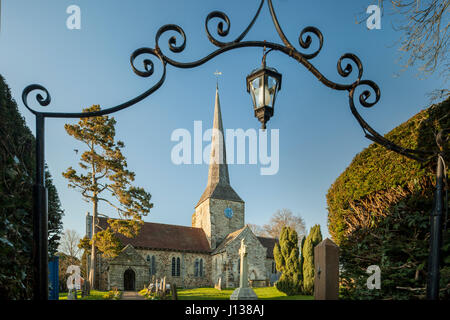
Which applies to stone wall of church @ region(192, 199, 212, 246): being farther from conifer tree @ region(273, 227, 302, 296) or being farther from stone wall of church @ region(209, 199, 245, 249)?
conifer tree @ region(273, 227, 302, 296)

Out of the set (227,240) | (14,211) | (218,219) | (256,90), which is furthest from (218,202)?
(256,90)

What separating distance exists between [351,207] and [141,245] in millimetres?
27759

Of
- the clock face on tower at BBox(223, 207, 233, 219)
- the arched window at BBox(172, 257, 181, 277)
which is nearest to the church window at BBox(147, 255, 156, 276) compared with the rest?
the arched window at BBox(172, 257, 181, 277)

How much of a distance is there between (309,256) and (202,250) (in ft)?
55.3

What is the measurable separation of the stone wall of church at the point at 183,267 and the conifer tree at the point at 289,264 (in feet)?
41.5

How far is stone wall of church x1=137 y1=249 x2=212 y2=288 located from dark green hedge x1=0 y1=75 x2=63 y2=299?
29.1 metres

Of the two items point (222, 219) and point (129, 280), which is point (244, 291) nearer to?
point (129, 280)

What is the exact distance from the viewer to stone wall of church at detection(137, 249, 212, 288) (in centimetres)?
3224

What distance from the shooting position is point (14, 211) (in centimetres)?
399

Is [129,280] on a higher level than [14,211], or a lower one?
lower

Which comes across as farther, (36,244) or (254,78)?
(254,78)
